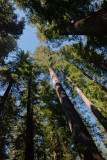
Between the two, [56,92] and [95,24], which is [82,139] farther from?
[56,92]

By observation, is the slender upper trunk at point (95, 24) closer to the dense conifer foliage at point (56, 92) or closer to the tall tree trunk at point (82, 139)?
the dense conifer foliage at point (56, 92)

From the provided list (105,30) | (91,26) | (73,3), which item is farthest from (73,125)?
(73,3)

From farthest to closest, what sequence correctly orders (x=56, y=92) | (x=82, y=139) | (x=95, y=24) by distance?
1. (x=56, y=92)
2. (x=95, y=24)
3. (x=82, y=139)

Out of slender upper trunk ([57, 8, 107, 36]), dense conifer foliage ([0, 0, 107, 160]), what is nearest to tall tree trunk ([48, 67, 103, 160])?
dense conifer foliage ([0, 0, 107, 160])

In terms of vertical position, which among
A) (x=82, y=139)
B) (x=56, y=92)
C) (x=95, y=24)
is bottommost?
(x=82, y=139)

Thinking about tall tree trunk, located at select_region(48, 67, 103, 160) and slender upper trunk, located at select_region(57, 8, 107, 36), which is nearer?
tall tree trunk, located at select_region(48, 67, 103, 160)

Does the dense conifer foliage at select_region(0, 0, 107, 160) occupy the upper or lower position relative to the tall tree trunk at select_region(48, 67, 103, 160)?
upper

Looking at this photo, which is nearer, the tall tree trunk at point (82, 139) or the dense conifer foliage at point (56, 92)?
the tall tree trunk at point (82, 139)

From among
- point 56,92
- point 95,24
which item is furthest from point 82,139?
point 56,92

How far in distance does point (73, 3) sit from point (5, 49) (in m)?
13.6

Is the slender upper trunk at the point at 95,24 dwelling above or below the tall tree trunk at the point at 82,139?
above

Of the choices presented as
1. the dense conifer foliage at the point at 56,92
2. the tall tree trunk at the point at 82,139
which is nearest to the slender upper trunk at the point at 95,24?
the dense conifer foliage at the point at 56,92

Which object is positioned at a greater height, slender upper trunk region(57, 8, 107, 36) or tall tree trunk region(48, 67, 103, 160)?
slender upper trunk region(57, 8, 107, 36)

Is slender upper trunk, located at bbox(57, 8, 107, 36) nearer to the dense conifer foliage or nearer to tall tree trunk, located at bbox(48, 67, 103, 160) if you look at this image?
the dense conifer foliage
